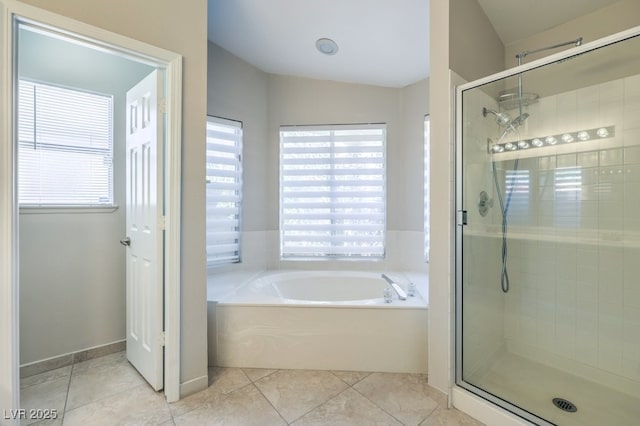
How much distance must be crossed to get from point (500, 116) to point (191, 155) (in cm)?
200

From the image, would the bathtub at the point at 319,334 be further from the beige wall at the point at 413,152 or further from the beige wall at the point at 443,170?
the beige wall at the point at 413,152

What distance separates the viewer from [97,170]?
215 centimetres

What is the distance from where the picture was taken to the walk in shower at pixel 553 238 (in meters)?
1.56

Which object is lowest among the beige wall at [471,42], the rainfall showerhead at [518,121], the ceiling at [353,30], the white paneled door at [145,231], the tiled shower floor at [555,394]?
the tiled shower floor at [555,394]

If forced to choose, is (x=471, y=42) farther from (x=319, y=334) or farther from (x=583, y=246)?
(x=319, y=334)

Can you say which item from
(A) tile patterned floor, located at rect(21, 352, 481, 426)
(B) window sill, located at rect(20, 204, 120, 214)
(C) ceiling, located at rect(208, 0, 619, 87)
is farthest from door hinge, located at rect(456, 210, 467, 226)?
(B) window sill, located at rect(20, 204, 120, 214)

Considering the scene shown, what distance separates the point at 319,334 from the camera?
6.50 feet

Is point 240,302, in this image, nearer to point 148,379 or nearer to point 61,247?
point 148,379

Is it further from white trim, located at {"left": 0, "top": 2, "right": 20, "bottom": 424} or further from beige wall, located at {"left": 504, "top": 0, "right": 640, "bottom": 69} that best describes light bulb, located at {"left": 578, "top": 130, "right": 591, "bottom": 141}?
white trim, located at {"left": 0, "top": 2, "right": 20, "bottom": 424}

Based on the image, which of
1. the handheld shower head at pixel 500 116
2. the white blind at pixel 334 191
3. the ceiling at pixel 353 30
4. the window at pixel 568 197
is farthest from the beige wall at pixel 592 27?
the white blind at pixel 334 191

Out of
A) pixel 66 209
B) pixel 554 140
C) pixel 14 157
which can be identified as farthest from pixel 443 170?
pixel 66 209

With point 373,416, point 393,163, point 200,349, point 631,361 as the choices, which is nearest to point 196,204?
point 200,349

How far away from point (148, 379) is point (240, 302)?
0.71 m

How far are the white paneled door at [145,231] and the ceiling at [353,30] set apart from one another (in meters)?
0.98
